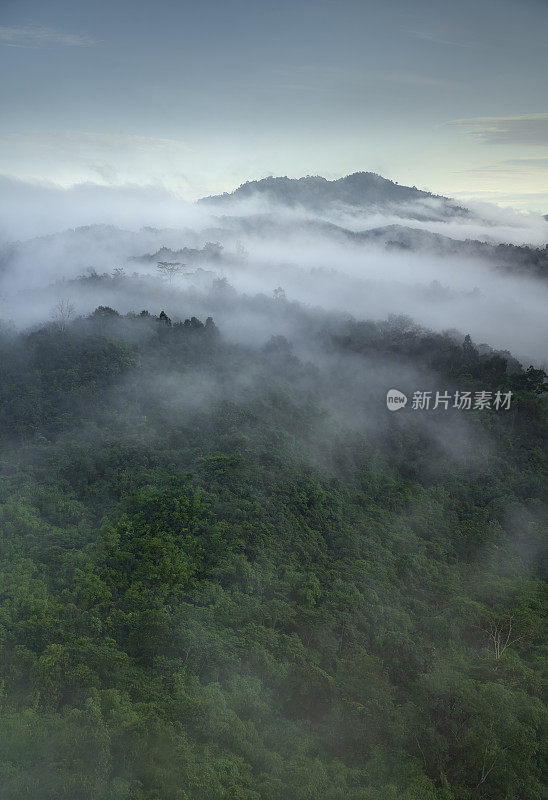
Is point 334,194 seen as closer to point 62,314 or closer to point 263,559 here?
point 62,314

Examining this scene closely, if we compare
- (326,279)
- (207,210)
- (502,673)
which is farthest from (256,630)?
(207,210)

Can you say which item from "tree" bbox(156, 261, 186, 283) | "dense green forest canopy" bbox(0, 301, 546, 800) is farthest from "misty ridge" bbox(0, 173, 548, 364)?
"dense green forest canopy" bbox(0, 301, 546, 800)

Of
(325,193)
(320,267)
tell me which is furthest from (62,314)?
(325,193)

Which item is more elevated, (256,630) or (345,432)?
(345,432)

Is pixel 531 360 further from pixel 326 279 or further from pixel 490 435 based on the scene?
pixel 326 279

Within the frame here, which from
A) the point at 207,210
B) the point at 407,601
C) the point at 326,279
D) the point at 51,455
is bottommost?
the point at 407,601
